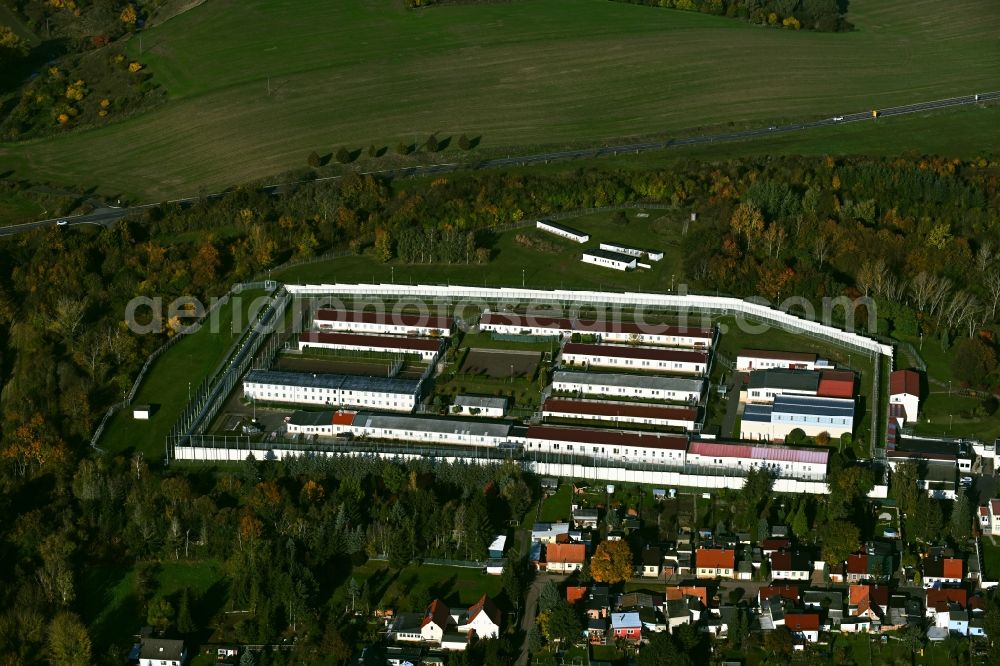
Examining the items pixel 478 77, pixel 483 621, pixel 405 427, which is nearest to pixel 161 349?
pixel 405 427

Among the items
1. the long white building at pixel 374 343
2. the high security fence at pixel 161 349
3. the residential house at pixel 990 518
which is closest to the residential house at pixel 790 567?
the residential house at pixel 990 518

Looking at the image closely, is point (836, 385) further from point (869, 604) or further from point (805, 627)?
point (805, 627)

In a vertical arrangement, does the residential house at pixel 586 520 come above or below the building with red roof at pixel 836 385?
below

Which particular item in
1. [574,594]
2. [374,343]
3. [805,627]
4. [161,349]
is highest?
[374,343]

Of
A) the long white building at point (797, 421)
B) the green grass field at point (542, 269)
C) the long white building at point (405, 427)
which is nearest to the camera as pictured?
the long white building at point (797, 421)

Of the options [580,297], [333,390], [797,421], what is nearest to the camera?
[797,421]

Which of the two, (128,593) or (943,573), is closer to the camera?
(943,573)

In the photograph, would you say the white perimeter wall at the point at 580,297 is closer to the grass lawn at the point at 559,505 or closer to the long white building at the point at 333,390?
the long white building at the point at 333,390

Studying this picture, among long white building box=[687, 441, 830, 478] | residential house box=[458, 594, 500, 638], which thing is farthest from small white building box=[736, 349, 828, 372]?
residential house box=[458, 594, 500, 638]
